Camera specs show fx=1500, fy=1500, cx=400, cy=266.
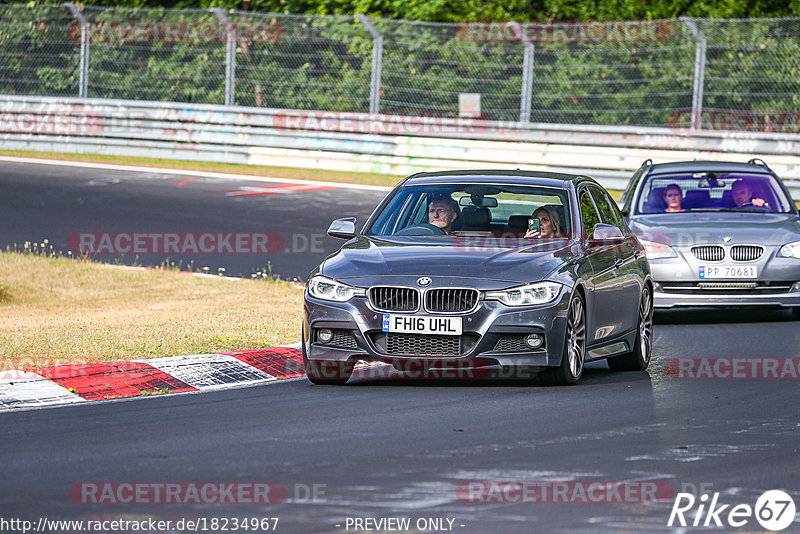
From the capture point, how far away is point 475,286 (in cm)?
945

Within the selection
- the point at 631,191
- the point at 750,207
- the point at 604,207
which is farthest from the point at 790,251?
the point at 604,207

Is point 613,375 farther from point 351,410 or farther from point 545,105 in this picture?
point 545,105

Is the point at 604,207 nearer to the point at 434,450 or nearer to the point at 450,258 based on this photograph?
the point at 450,258

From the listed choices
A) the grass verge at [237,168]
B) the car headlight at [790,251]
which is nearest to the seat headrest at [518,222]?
the car headlight at [790,251]

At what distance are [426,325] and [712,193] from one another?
6.90 meters

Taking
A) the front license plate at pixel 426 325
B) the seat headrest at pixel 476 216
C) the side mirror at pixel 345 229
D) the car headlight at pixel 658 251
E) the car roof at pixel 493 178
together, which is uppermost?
the car roof at pixel 493 178

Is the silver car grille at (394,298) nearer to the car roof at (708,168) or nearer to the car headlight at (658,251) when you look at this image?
the car headlight at (658,251)

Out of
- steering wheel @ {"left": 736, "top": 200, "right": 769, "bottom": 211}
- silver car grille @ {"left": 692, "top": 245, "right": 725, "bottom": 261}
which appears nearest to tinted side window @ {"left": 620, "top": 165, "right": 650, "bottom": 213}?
steering wheel @ {"left": 736, "top": 200, "right": 769, "bottom": 211}

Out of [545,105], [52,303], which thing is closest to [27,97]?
[545,105]

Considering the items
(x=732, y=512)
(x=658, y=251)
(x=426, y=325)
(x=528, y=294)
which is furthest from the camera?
(x=658, y=251)

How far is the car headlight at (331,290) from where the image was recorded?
9.58 metres

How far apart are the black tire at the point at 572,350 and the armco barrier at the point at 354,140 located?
48.1 ft

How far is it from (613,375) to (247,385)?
8.95 feet

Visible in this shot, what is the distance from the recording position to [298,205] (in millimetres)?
22891
